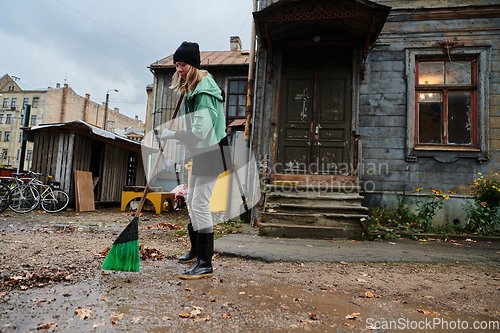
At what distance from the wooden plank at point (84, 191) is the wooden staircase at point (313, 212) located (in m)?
6.18

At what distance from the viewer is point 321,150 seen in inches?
280

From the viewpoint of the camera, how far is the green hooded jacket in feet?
9.10

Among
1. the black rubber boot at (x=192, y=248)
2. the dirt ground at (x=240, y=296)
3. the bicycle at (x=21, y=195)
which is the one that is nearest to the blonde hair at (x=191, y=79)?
the black rubber boot at (x=192, y=248)

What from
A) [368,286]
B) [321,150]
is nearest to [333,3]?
[321,150]

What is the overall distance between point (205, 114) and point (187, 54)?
683 millimetres

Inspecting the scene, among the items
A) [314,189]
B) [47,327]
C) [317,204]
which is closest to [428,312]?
[47,327]

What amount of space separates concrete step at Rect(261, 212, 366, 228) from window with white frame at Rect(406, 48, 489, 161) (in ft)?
9.01

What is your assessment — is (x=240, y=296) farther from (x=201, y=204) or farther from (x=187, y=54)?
(x=187, y=54)

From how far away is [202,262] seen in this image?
2.78 meters

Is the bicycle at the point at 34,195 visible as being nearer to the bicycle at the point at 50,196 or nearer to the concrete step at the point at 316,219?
the bicycle at the point at 50,196

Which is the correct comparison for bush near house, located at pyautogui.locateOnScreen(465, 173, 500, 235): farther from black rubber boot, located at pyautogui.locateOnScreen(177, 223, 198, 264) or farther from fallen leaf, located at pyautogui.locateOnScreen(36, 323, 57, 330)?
fallen leaf, located at pyautogui.locateOnScreen(36, 323, 57, 330)

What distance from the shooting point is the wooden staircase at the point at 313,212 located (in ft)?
16.4

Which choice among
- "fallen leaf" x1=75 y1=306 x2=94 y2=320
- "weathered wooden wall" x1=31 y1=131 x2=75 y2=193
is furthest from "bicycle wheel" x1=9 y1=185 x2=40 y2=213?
"fallen leaf" x1=75 y1=306 x2=94 y2=320

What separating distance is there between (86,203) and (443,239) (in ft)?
30.7
